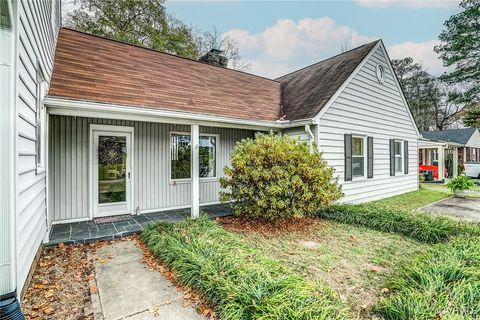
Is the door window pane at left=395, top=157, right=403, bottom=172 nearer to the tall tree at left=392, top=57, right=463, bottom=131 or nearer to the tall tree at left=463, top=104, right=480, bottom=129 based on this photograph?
the tall tree at left=463, top=104, right=480, bottom=129

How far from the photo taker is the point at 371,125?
8.82 metres

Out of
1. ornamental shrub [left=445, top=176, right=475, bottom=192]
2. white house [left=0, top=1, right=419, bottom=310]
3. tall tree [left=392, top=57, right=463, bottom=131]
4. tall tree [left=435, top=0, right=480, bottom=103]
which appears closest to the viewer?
white house [left=0, top=1, right=419, bottom=310]

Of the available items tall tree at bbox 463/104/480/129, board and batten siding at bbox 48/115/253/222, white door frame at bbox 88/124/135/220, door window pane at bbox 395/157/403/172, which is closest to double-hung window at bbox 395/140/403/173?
door window pane at bbox 395/157/403/172

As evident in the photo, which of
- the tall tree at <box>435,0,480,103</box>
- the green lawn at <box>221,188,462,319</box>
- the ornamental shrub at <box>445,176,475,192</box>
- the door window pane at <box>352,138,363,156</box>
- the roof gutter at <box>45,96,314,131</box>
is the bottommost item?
the green lawn at <box>221,188,462,319</box>

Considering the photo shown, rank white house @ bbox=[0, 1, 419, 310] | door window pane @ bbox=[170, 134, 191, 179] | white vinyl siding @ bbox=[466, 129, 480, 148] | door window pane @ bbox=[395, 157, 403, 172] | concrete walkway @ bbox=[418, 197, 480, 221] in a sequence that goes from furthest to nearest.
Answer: white vinyl siding @ bbox=[466, 129, 480, 148]
door window pane @ bbox=[395, 157, 403, 172]
door window pane @ bbox=[170, 134, 191, 179]
concrete walkway @ bbox=[418, 197, 480, 221]
white house @ bbox=[0, 1, 419, 310]

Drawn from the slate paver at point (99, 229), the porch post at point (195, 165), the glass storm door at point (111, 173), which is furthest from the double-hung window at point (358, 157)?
the glass storm door at point (111, 173)

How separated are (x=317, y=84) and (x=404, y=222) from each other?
5272mm

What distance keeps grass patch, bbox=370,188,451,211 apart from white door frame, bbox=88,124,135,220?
7.21 m

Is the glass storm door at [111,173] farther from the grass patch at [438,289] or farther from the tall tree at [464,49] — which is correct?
the tall tree at [464,49]

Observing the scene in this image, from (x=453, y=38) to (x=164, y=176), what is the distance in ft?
69.0

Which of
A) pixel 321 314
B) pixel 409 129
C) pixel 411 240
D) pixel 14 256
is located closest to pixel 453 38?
pixel 409 129

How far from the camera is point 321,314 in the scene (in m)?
2.27

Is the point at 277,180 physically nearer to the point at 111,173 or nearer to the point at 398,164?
the point at 111,173

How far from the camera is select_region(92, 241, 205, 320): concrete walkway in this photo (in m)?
2.62
